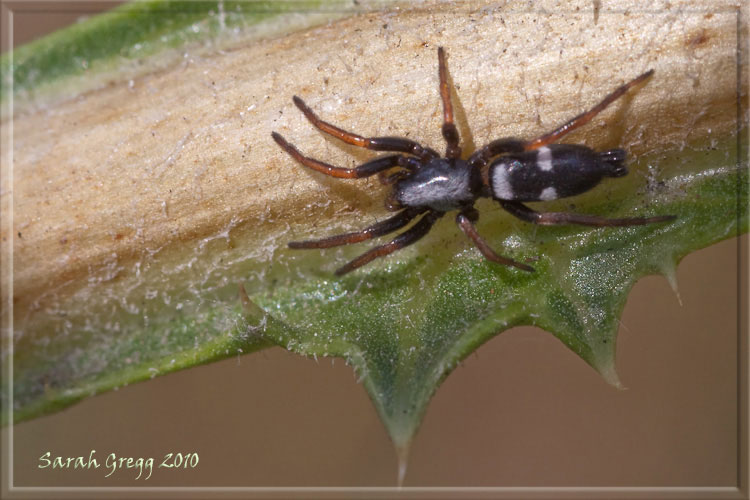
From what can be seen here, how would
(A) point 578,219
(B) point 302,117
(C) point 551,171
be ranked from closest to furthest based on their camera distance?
(A) point 578,219 < (C) point 551,171 < (B) point 302,117

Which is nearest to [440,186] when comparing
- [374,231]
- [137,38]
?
[374,231]

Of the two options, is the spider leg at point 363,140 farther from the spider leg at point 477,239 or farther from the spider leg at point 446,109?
the spider leg at point 477,239

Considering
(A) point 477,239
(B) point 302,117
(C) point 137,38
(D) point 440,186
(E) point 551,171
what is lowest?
(A) point 477,239

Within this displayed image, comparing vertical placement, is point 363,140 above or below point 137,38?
below

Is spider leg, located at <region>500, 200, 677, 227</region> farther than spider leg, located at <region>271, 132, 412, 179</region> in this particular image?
No

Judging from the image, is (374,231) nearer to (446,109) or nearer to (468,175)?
(468,175)

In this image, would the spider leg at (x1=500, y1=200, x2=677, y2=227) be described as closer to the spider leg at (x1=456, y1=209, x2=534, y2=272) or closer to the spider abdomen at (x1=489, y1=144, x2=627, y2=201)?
the spider abdomen at (x1=489, y1=144, x2=627, y2=201)

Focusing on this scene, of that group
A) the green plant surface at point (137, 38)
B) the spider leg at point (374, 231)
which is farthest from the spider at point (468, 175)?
the green plant surface at point (137, 38)

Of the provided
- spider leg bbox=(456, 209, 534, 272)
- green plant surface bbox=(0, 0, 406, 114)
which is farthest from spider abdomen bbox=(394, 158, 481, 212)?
green plant surface bbox=(0, 0, 406, 114)
